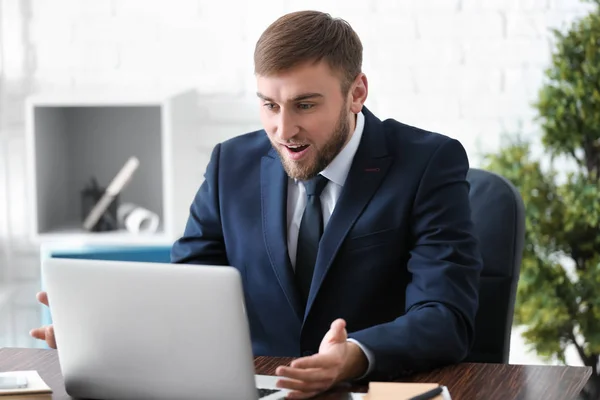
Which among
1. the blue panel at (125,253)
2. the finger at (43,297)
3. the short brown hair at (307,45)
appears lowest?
the blue panel at (125,253)

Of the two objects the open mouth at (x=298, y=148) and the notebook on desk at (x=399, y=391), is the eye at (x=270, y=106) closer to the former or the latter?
the open mouth at (x=298, y=148)

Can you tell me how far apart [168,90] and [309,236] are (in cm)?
161

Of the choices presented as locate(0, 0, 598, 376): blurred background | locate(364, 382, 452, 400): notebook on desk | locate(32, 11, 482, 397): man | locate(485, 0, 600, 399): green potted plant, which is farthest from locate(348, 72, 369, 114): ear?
locate(0, 0, 598, 376): blurred background

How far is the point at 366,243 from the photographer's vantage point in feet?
6.23

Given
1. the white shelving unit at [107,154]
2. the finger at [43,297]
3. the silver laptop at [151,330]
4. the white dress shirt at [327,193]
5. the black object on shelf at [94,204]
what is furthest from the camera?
the black object on shelf at [94,204]

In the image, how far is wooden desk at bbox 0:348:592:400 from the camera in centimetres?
152

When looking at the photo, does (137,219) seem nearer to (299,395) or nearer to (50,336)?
(50,336)

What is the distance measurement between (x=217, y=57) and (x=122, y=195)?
0.56 m

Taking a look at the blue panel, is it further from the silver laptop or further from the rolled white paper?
the silver laptop

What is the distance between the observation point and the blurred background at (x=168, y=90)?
3.25 m

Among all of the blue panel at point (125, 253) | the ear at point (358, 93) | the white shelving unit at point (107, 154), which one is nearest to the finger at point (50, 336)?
the ear at point (358, 93)

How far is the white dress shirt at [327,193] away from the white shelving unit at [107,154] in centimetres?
125

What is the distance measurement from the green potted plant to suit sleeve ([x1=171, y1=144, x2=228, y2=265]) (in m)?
1.15

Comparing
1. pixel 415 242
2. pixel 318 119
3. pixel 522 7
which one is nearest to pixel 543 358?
pixel 522 7
